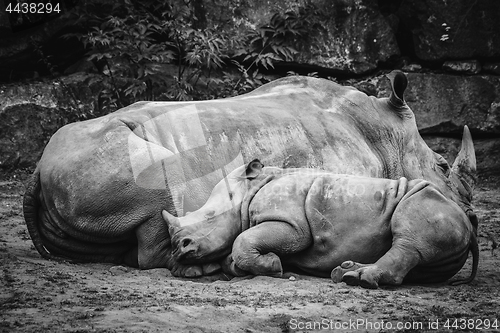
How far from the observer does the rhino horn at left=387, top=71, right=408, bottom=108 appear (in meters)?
7.40

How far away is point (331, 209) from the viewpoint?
5457 mm

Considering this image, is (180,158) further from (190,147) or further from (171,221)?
(171,221)

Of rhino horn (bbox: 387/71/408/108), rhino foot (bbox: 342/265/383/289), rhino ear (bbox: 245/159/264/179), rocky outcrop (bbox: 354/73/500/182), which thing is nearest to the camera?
rhino foot (bbox: 342/265/383/289)

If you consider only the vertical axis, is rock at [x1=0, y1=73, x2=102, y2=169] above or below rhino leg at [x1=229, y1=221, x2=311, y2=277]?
above

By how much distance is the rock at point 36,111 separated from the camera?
9195 millimetres

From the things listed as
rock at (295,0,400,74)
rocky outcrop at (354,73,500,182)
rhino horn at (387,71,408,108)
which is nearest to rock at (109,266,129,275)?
rhino horn at (387,71,408,108)

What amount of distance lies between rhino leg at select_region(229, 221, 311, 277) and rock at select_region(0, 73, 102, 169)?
4445mm

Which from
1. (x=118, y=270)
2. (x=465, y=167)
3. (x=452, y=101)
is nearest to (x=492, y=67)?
(x=452, y=101)

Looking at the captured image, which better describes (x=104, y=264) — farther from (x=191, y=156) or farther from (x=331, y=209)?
(x=331, y=209)

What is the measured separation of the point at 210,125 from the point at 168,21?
3.36m

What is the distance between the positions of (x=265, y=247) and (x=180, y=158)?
1044 millimetres

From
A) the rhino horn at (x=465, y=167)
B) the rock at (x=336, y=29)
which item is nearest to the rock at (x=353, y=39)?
the rock at (x=336, y=29)

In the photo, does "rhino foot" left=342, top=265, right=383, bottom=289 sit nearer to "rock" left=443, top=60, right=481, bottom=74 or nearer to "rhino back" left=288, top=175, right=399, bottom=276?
"rhino back" left=288, top=175, right=399, bottom=276

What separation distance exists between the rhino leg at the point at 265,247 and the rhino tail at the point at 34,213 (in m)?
1.38
